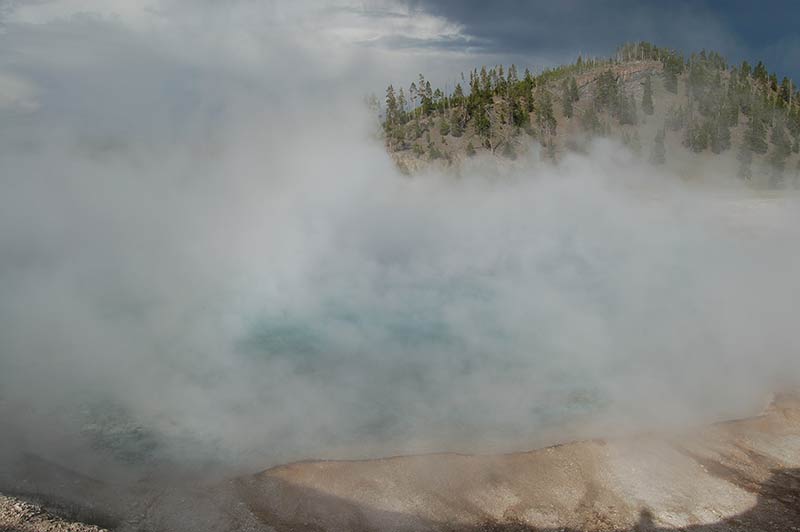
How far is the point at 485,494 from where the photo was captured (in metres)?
5.19

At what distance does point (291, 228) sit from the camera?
12070mm

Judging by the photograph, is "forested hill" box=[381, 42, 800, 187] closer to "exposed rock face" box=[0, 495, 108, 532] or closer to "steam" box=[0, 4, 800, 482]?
"steam" box=[0, 4, 800, 482]

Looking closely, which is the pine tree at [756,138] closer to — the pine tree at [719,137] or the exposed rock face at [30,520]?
the pine tree at [719,137]

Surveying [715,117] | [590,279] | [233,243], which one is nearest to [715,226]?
[590,279]

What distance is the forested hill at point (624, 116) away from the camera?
39.4m

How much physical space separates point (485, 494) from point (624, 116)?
4523cm

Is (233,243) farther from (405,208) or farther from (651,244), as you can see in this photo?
(651,244)

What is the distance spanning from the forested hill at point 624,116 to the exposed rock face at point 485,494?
29.8 meters

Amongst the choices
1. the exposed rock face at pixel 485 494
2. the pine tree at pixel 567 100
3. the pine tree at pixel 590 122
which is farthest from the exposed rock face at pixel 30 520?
the pine tree at pixel 567 100

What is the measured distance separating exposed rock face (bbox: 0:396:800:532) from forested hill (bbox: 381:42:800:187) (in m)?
A: 29.8

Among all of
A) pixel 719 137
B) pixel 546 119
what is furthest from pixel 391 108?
pixel 719 137

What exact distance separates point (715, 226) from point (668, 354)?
1051 cm

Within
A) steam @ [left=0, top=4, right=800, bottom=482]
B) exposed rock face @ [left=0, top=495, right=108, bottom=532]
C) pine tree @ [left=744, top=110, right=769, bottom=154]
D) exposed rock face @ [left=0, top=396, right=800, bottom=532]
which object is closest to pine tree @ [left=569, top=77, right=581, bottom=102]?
pine tree @ [left=744, top=110, right=769, bottom=154]

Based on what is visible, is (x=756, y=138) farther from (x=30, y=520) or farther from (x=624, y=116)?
(x=30, y=520)
